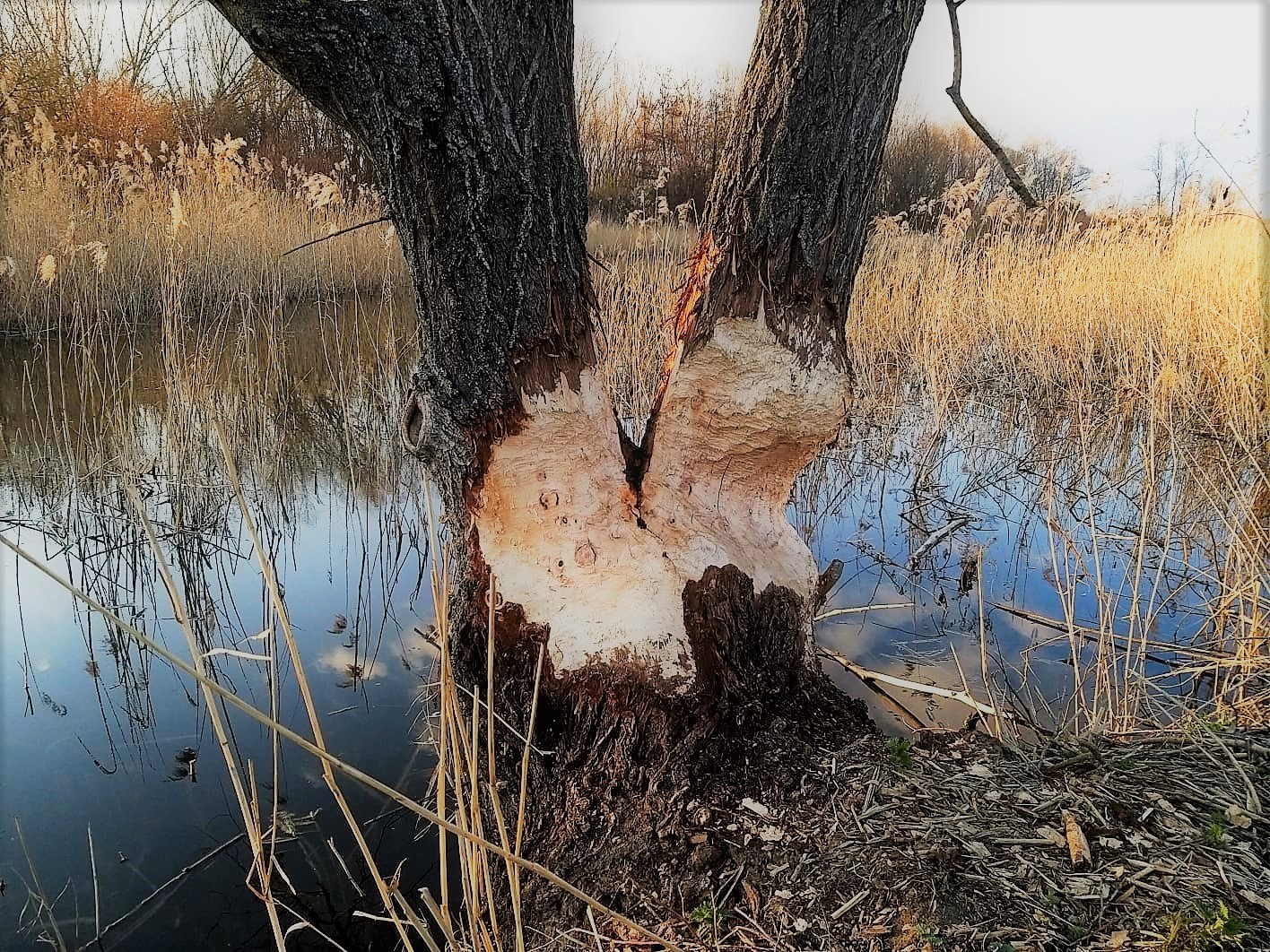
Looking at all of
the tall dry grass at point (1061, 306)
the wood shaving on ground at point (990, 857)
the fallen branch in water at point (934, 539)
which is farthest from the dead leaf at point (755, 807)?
the tall dry grass at point (1061, 306)

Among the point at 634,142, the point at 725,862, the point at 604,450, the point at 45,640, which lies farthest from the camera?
the point at 634,142

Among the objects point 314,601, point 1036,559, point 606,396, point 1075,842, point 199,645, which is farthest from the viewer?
point 1036,559

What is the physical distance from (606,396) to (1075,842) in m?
1.09

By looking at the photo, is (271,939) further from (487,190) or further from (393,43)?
(393,43)

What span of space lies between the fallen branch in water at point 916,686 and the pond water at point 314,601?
0.18 feet

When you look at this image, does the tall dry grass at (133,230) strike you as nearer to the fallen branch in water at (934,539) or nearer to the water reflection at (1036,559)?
the water reflection at (1036,559)

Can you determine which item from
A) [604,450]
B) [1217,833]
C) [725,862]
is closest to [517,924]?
[725,862]

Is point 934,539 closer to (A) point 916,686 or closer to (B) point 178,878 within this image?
(A) point 916,686

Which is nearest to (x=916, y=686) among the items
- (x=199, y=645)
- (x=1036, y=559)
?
(x=1036, y=559)

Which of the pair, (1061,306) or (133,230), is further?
(133,230)

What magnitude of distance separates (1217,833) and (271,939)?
1.62m

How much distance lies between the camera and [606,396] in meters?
1.59

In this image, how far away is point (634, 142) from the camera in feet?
22.4

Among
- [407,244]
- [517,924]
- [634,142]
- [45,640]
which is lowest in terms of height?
[45,640]
